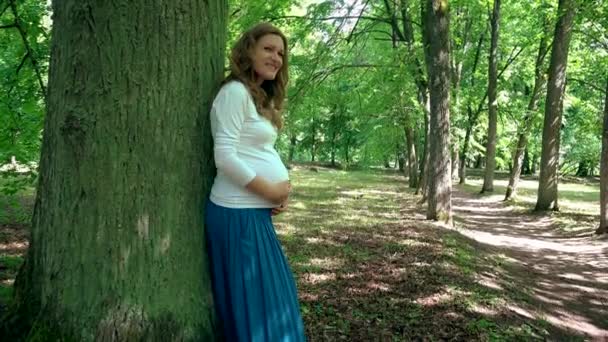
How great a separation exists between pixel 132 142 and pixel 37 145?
268 centimetres

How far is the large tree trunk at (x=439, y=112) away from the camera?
1085cm

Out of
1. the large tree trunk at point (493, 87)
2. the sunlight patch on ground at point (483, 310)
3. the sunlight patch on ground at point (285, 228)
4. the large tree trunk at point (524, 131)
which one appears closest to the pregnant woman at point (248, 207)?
the sunlight patch on ground at point (483, 310)

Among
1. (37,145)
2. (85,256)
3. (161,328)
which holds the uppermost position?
(37,145)

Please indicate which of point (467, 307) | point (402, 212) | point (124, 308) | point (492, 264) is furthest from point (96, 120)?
point (402, 212)

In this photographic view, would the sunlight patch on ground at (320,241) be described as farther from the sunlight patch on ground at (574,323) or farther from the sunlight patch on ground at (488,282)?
the sunlight patch on ground at (574,323)

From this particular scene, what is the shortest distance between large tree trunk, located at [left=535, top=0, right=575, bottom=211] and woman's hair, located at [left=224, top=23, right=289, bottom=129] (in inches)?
569

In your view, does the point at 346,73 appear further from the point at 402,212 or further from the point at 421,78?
the point at 402,212

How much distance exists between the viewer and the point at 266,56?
2.78 meters

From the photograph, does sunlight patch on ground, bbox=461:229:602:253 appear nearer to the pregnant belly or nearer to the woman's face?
the pregnant belly

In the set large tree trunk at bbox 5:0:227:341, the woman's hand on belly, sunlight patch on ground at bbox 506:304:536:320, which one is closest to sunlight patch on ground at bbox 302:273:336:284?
sunlight patch on ground at bbox 506:304:536:320

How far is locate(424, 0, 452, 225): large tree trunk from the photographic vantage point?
10.9m

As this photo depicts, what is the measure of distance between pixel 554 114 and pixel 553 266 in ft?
25.4

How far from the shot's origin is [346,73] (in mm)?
15367

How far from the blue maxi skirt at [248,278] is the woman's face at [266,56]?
2.52ft
